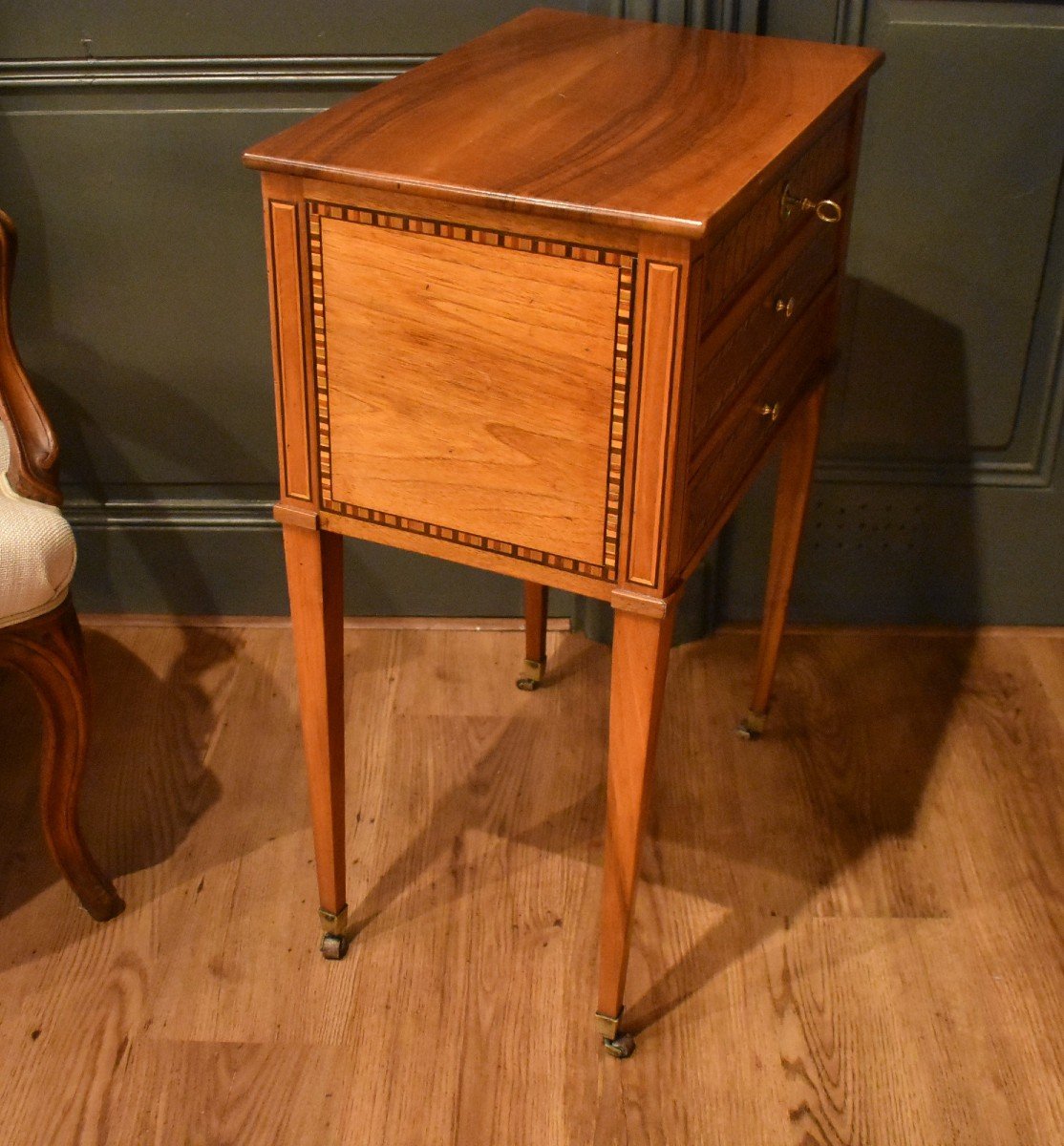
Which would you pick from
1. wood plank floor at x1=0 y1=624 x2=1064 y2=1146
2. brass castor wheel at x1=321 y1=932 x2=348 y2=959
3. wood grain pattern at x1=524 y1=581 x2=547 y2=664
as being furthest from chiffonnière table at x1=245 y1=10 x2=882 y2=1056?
wood grain pattern at x1=524 y1=581 x2=547 y2=664

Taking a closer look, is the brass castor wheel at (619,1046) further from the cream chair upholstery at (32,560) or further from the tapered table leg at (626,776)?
the cream chair upholstery at (32,560)

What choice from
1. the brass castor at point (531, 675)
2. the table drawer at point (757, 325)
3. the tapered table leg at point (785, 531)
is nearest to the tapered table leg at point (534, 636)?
the brass castor at point (531, 675)

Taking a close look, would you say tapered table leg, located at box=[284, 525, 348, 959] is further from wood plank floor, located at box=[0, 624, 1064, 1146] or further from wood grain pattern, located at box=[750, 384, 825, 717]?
wood grain pattern, located at box=[750, 384, 825, 717]

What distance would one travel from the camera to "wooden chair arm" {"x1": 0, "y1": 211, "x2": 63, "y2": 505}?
1563mm

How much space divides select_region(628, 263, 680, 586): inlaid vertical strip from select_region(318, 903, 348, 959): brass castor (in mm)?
636

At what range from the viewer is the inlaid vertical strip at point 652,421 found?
1126 mm

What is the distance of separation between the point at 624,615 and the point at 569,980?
1.80 feet

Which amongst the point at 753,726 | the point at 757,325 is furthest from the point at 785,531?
the point at 757,325

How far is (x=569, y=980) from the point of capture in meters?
1.62

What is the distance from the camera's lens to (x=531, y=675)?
2.09 m

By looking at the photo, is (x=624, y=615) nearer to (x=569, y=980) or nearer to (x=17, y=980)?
(x=569, y=980)

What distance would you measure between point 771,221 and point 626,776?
21.6 inches

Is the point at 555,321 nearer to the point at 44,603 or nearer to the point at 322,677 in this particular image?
the point at 322,677

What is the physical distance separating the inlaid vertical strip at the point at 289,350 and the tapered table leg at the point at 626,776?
1.13ft
